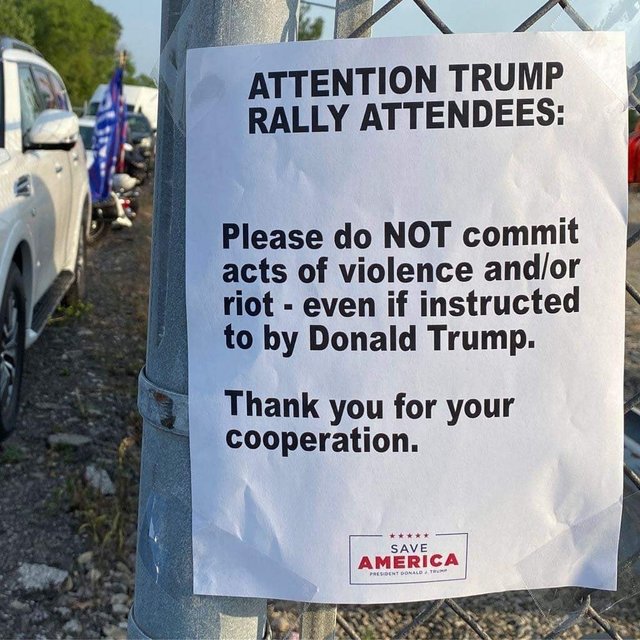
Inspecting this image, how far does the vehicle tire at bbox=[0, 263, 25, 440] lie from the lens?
3960mm

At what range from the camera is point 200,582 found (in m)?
1.20

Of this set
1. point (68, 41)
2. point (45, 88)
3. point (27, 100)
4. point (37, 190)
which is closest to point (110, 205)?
point (45, 88)

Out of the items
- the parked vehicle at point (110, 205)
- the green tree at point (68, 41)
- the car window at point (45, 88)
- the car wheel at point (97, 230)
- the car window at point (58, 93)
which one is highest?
the green tree at point (68, 41)

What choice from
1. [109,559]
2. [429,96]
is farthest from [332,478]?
[109,559]

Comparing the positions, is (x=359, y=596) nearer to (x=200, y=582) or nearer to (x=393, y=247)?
(x=200, y=582)

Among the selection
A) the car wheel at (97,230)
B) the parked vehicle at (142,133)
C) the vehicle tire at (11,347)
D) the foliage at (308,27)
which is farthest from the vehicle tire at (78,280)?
the parked vehicle at (142,133)

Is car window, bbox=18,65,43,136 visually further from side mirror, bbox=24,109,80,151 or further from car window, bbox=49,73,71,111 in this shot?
car window, bbox=49,73,71,111

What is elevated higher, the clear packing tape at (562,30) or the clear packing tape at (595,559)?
the clear packing tape at (562,30)

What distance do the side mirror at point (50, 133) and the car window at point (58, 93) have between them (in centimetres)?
146

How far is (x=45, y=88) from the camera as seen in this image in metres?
5.68

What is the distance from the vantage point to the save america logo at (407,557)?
46.8 inches

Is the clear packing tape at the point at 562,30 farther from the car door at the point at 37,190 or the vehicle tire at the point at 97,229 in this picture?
the vehicle tire at the point at 97,229

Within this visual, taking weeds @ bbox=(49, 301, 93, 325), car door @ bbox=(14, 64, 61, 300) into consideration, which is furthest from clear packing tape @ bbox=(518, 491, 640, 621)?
weeds @ bbox=(49, 301, 93, 325)

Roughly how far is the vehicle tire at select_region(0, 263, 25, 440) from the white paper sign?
118 inches
